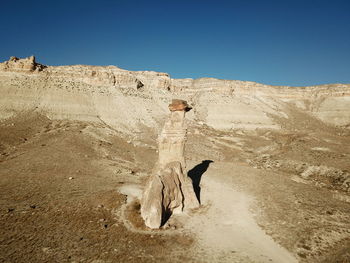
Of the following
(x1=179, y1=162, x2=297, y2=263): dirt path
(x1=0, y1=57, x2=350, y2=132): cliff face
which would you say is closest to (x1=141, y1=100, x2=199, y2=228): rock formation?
(x1=179, y1=162, x2=297, y2=263): dirt path

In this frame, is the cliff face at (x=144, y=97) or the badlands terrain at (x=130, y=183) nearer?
the badlands terrain at (x=130, y=183)

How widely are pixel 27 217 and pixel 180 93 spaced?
58.7 metres

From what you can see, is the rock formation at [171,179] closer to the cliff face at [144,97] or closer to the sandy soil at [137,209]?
the sandy soil at [137,209]

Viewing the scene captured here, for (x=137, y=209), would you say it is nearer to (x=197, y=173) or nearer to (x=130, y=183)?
(x=130, y=183)

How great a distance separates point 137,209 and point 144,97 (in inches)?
1649

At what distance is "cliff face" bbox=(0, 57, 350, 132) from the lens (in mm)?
38656

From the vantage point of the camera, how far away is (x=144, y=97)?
5200 cm

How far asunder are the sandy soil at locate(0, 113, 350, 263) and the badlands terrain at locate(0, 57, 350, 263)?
2.5 inches

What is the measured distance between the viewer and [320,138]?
3838 cm

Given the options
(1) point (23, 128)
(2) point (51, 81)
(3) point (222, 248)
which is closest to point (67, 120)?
(1) point (23, 128)

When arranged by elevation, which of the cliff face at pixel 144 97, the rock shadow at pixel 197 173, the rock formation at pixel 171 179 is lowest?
the rock shadow at pixel 197 173

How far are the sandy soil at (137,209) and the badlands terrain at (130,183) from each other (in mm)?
64

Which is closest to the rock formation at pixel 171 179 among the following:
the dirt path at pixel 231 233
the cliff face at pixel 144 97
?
the dirt path at pixel 231 233

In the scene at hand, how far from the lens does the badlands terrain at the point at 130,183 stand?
8977 mm
